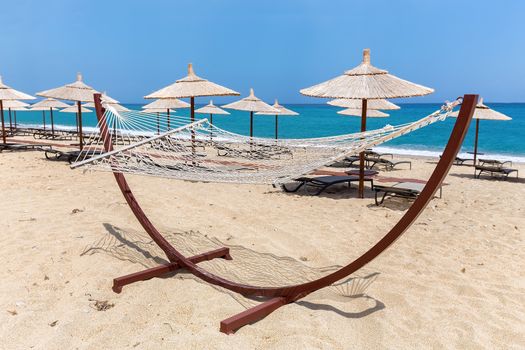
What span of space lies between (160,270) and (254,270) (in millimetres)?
762

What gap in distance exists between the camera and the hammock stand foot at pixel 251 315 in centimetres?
231

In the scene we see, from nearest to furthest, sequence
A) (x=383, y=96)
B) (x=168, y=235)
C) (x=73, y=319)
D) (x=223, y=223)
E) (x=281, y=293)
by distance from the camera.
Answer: (x=73, y=319)
(x=281, y=293)
(x=168, y=235)
(x=223, y=223)
(x=383, y=96)

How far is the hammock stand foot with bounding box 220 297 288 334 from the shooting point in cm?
231

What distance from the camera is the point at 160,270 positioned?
3.05 m

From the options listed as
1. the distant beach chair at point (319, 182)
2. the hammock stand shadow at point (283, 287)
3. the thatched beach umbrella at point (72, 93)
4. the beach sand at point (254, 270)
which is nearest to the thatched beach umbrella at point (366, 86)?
the distant beach chair at point (319, 182)

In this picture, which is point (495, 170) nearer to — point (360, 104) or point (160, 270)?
point (360, 104)

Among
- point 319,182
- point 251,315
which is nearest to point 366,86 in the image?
point 319,182

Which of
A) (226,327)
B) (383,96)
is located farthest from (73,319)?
(383,96)

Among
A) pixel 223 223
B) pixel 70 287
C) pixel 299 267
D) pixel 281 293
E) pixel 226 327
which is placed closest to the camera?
pixel 226 327

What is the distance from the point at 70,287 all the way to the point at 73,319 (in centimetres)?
46

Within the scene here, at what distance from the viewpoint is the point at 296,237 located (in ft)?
13.5

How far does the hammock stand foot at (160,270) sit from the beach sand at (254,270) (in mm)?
49

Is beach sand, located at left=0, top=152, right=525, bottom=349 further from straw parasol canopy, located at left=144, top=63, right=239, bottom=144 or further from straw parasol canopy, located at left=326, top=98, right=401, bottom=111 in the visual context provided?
straw parasol canopy, located at left=326, top=98, right=401, bottom=111

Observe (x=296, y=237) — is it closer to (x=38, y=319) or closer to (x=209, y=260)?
(x=209, y=260)
